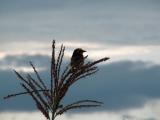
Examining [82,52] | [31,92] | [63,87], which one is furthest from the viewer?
[82,52]

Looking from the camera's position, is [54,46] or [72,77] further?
[54,46]

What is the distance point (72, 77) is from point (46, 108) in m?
0.96

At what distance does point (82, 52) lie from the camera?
14.2m

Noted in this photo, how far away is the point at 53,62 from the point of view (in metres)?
7.42

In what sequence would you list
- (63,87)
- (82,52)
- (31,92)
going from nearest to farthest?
(63,87)
(31,92)
(82,52)

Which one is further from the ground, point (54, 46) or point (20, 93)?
point (54, 46)

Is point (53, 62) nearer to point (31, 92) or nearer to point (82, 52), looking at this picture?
point (31, 92)

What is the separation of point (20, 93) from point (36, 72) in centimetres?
65

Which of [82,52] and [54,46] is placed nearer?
[54,46]

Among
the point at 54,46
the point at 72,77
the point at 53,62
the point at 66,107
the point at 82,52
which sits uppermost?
the point at 82,52

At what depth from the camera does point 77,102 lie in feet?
24.1

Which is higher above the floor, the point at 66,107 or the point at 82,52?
the point at 82,52

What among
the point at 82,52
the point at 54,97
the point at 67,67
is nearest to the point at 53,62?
the point at 67,67

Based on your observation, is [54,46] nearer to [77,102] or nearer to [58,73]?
[58,73]
